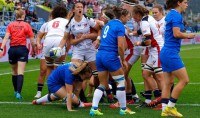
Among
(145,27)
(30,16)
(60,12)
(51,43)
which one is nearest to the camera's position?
(145,27)

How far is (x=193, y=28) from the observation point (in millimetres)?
57781

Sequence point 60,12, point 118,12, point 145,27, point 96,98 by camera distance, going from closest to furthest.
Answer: point 96,98 < point 118,12 < point 145,27 < point 60,12

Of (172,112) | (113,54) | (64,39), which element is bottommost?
(172,112)

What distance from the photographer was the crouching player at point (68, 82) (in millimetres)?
9898

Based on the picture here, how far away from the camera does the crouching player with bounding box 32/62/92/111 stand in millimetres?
9898

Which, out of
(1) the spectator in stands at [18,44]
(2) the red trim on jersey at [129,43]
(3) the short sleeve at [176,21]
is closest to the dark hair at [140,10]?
(2) the red trim on jersey at [129,43]

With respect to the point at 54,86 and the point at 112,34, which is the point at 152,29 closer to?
the point at 112,34

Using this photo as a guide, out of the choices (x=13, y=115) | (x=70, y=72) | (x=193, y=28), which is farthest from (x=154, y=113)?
(x=193, y=28)

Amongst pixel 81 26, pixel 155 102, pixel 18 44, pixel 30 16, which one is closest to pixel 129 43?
pixel 81 26

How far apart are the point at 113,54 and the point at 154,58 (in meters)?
1.38

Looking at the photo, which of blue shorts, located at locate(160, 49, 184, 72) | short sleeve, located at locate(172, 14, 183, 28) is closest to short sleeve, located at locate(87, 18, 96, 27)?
blue shorts, located at locate(160, 49, 184, 72)

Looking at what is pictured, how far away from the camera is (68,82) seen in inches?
390

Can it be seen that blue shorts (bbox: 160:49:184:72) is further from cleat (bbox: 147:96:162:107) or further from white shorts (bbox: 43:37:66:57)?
white shorts (bbox: 43:37:66:57)

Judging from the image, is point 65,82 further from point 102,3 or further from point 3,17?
point 102,3
